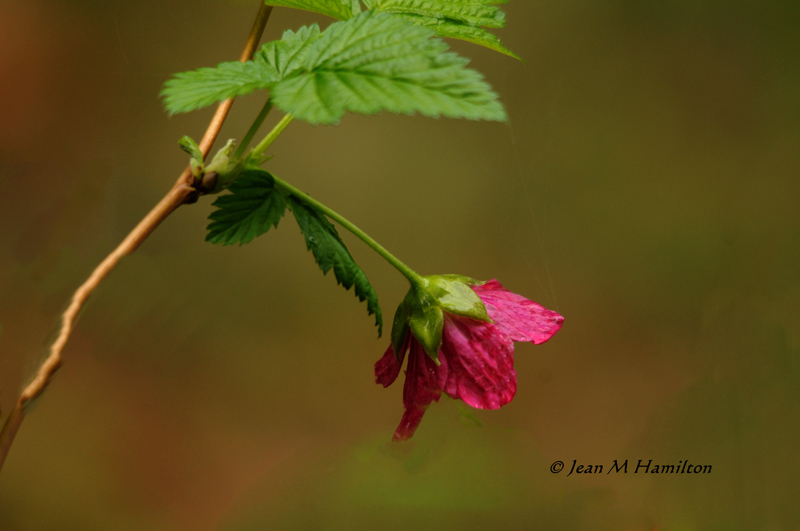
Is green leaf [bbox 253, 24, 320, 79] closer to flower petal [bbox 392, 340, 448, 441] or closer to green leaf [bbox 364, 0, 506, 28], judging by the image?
green leaf [bbox 364, 0, 506, 28]

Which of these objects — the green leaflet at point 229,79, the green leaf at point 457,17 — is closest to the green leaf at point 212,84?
the green leaflet at point 229,79

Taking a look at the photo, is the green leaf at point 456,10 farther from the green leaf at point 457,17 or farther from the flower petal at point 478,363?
the flower petal at point 478,363

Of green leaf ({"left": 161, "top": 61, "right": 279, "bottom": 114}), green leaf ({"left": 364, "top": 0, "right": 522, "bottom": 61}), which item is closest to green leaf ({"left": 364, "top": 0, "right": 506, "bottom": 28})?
green leaf ({"left": 364, "top": 0, "right": 522, "bottom": 61})

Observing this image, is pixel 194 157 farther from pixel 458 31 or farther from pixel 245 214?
pixel 458 31

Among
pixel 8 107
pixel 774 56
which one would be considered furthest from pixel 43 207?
pixel 774 56

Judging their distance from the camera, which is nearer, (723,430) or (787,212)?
(723,430)

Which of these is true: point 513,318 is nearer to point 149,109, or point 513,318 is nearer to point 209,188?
point 209,188
